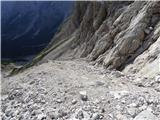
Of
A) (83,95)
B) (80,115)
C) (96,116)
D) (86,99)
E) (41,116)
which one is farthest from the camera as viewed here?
(83,95)

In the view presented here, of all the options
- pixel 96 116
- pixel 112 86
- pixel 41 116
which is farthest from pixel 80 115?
pixel 112 86

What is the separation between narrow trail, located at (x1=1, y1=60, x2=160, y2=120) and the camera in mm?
15023

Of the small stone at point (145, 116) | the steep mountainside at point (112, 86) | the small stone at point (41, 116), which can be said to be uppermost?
the steep mountainside at point (112, 86)

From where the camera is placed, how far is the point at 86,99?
17266 millimetres

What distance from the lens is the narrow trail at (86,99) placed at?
15023 millimetres

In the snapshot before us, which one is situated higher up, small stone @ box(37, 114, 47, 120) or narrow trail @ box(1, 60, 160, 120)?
narrow trail @ box(1, 60, 160, 120)

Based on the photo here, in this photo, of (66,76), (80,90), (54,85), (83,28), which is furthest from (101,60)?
(83,28)

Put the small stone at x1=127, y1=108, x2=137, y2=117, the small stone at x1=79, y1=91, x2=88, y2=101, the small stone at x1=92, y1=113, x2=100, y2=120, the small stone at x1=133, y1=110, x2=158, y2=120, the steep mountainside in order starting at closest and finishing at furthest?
the small stone at x1=133, y1=110, x2=158, y2=120
the small stone at x1=127, y1=108, x2=137, y2=117
the small stone at x1=92, y1=113, x2=100, y2=120
the steep mountainside
the small stone at x1=79, y1=91, x2=88, y2=101

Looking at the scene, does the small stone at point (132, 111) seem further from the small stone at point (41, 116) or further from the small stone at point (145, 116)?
the small stone at point (41, 116)

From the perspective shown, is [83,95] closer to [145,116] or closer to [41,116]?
[41,116]

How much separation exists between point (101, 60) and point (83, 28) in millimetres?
24499

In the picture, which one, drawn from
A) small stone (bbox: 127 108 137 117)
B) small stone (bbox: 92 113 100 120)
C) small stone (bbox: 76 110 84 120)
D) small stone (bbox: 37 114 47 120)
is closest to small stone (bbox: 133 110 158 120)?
small stone (bbox: 127 108 137 117)

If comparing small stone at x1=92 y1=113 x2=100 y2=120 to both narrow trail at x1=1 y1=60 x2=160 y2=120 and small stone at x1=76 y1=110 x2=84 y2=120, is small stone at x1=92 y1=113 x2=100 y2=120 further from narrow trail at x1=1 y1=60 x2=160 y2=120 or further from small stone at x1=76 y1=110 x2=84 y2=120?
small stone at x1=76 y1=110 x2=84 y2=120

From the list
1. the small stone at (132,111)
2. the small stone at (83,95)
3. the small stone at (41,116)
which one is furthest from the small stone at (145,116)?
the small stone at (41,116)
